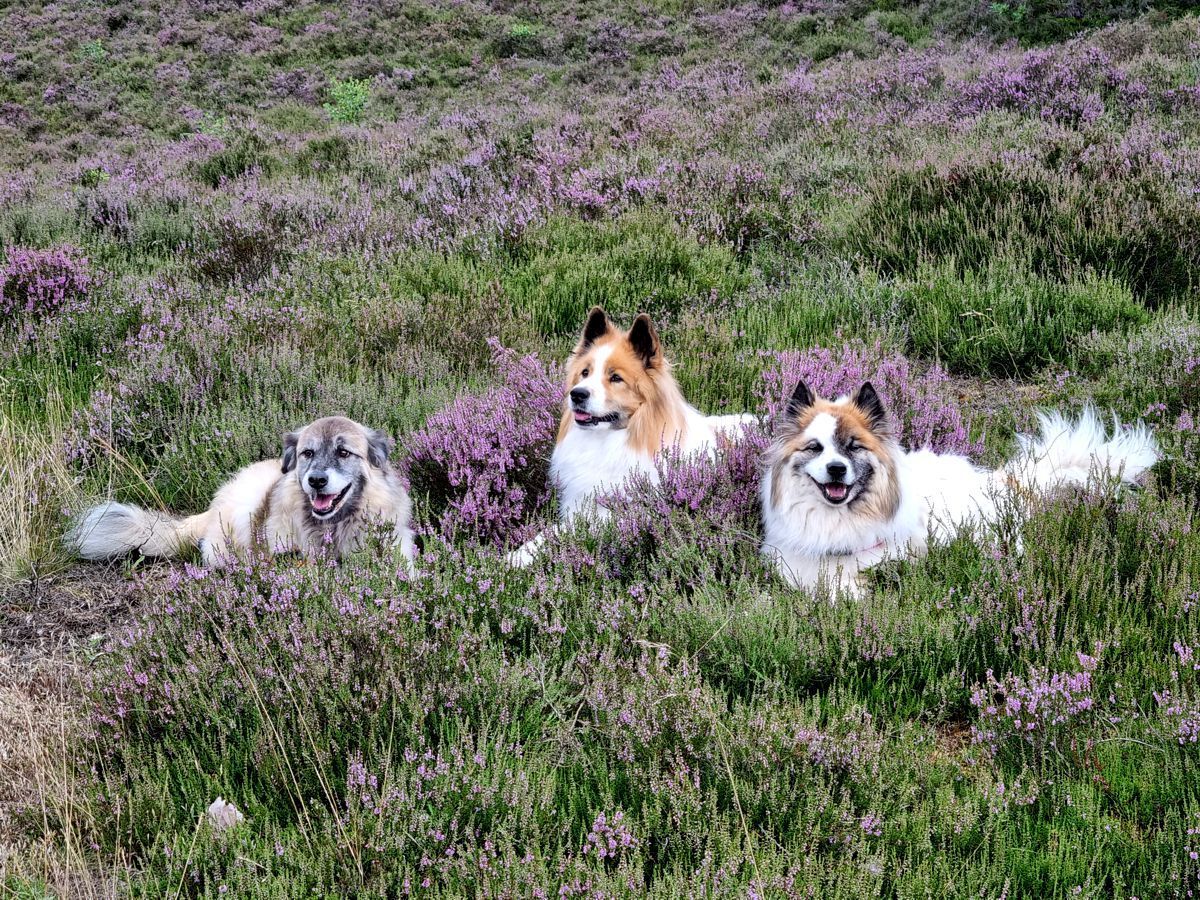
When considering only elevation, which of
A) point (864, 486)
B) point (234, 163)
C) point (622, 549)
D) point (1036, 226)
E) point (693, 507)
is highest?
point (234, 163)

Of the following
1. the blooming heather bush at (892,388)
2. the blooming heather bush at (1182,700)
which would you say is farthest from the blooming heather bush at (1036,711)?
the blooming heather bush at (892,388)

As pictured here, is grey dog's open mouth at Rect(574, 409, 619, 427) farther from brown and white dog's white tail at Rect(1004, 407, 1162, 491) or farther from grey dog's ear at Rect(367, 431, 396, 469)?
brown and white dog's white tail at Rect(1004, 407, 1162, 491)

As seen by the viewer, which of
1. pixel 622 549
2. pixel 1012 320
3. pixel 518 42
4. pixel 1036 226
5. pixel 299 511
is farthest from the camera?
pixel 518 42

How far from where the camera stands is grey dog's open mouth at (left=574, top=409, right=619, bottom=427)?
13.3 ft

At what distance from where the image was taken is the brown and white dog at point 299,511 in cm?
387

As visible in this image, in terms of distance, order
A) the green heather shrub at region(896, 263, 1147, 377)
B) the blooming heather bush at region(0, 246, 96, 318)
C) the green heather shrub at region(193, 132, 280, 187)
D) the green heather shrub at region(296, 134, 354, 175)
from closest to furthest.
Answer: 1. the green heather shrub at region(896, 263, 1147, 377)
2. the blooming heather bush at region(0, 246, 96, 318)
3. the green heather shrub at region(296, 134, 354, 175)
4. the green heather shrub at region(193, 132, 280, 187)

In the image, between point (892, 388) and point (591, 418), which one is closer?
point (591, 418)

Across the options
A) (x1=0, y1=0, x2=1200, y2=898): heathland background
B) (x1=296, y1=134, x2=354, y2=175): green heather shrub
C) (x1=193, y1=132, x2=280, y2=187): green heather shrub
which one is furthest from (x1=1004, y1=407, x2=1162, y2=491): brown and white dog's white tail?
(x1=193, y1=132, x2=280, y2=187): green heather shrub

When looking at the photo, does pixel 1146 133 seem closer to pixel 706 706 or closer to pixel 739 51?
pixel 706 706

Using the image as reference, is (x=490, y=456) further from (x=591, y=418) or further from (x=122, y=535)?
(x=122, y=535)

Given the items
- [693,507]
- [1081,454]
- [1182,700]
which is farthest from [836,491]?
[1182,700]

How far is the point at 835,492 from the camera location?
347cm

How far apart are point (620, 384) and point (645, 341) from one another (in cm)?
24

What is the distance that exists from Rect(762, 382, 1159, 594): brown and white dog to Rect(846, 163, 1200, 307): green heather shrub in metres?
2.45
